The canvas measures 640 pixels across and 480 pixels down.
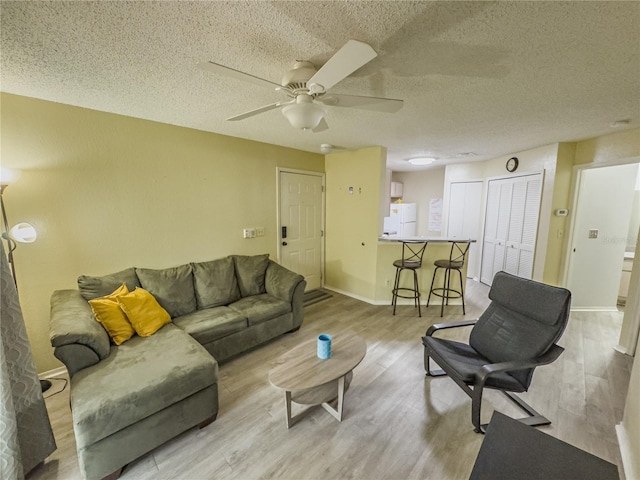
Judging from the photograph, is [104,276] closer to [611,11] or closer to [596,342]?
[611,11]

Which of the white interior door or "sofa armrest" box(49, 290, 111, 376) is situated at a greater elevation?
the white interior door

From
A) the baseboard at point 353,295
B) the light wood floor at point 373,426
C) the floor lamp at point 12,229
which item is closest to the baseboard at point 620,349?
the light wood floor at point 373,426

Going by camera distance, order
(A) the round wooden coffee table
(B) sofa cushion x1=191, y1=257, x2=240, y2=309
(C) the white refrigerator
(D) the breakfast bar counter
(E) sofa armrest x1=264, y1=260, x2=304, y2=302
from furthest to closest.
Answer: (C) the white refrigerator, (D) the breakfast bar counter, (E) sofa armrest x1=264, y1=260, x2=304, y2=302, (B) sofa cushion x1=191, y1=257, x2=240, y2=309, (A) the round wooden coffee table

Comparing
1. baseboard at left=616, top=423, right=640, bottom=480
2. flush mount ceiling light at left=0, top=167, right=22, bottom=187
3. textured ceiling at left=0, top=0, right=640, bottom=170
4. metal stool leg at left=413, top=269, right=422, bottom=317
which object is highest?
textured ceiling at left=0, top=0, right=640, bottom=170

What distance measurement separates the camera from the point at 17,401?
141cm

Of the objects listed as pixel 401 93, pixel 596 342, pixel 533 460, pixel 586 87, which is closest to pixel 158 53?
pixel 401 93

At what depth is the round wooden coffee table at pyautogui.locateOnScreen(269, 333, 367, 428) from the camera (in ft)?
5.66

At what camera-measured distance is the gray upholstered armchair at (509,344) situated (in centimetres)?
177

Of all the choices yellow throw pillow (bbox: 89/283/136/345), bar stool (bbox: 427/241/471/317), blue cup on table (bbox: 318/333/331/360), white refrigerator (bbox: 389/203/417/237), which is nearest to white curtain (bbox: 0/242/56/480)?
yellow throw pillow (bbox: 89/283/136/345)

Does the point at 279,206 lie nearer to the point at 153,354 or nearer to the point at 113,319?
the point at 113,319

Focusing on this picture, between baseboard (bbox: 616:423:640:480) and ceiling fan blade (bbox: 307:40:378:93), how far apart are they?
248 cm

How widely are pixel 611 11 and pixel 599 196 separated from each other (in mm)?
3513

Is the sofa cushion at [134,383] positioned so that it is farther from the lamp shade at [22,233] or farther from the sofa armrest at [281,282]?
the sofa armrest at [281,282]

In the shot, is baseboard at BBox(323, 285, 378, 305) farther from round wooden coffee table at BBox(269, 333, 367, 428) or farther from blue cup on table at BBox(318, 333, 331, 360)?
blue cup on table at BBox(318, 333, 331, 360)
